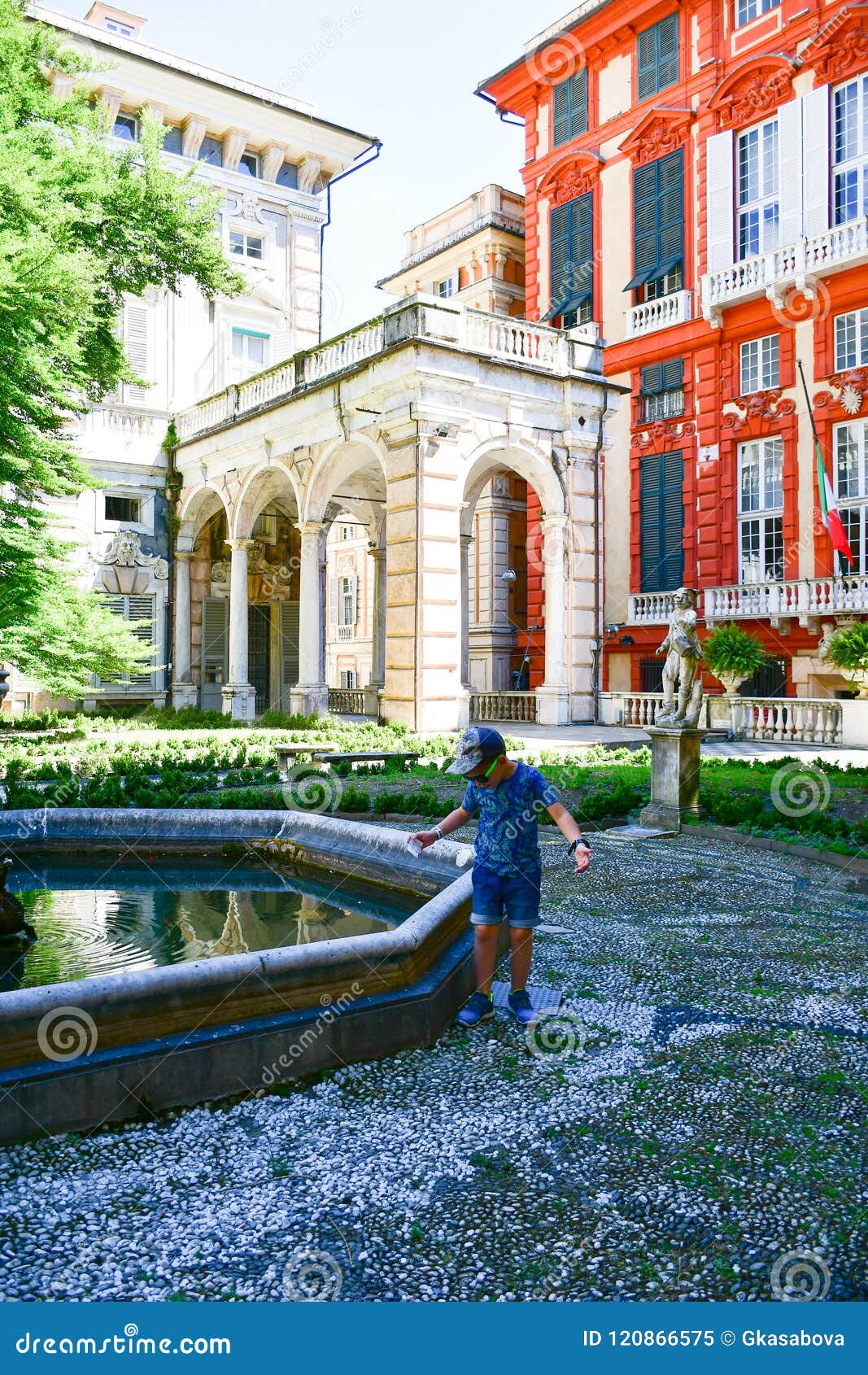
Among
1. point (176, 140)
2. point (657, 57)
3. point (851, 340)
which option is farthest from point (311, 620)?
point (657, 57)

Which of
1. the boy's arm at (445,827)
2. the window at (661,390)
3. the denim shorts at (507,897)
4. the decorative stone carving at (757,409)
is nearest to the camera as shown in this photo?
the denim shorts at (507,897)

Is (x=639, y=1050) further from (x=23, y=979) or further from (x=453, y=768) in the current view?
(x=23, y=979)

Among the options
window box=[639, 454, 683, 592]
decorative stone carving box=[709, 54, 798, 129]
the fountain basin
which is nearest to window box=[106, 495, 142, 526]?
window box=[639, 454, 683, 592]

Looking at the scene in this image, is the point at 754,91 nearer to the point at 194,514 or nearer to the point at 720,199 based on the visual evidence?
the point at 720,199

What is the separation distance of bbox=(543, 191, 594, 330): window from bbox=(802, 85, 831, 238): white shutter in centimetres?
660

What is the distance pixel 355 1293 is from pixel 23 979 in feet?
9.82

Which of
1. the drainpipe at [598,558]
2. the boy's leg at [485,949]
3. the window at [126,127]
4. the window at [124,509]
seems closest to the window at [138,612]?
the window at [124,509]

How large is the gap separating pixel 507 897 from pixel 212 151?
89.7 feet

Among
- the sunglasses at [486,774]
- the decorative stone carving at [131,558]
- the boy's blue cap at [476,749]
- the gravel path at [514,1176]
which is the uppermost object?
the decorative stone carving at [131,558]

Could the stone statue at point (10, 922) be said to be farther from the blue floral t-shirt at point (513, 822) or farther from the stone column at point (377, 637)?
the stone column at point (377, 637)

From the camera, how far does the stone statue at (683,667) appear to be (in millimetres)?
10383

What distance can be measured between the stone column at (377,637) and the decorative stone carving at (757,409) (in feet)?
29.0

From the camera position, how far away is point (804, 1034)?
459 cm

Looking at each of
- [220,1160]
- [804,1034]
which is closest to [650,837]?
[804,1034]
